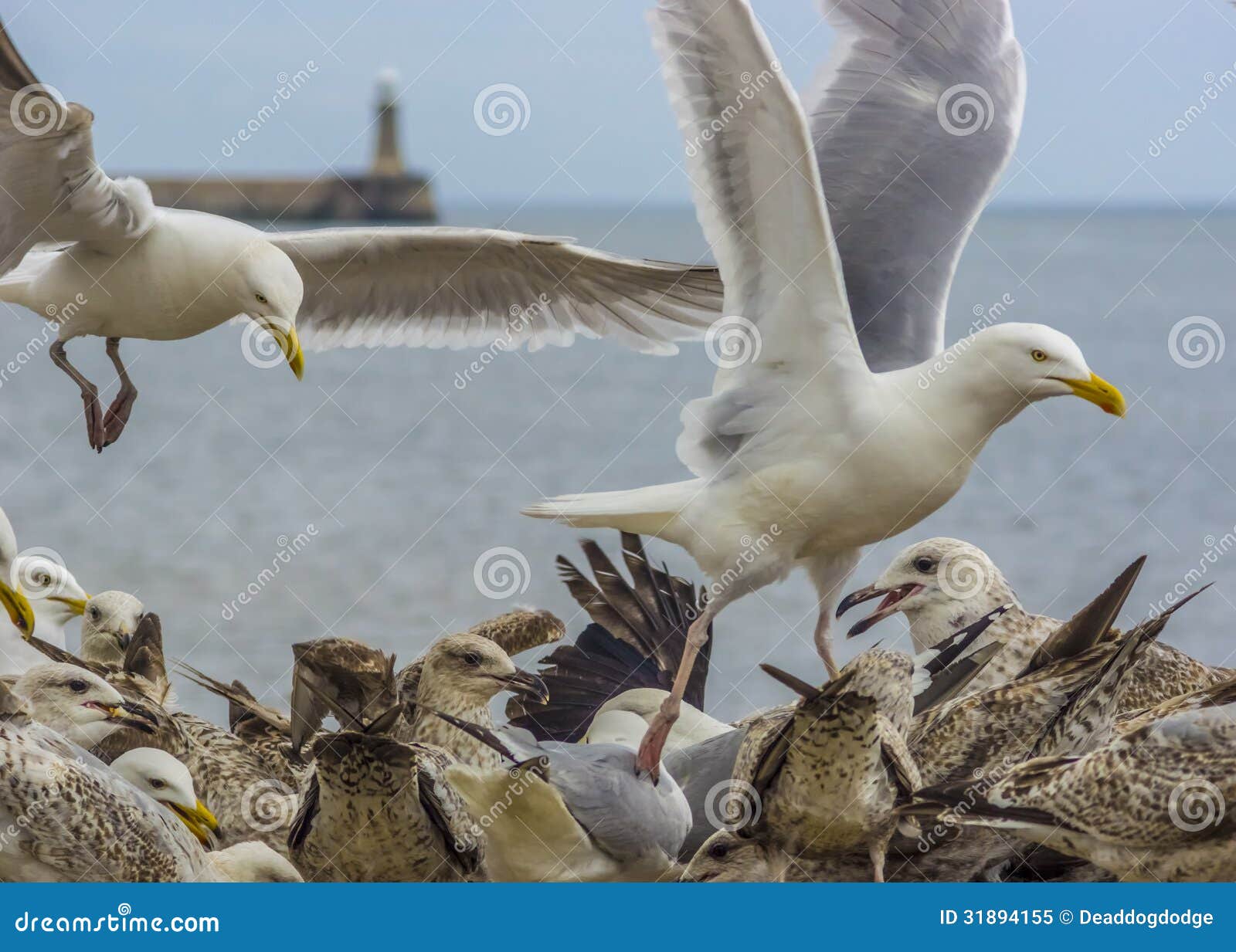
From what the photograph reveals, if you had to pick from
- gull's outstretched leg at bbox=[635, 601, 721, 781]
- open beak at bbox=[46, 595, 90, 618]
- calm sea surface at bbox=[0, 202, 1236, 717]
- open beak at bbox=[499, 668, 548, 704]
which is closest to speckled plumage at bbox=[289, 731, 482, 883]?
open beak at bbox=[499, 668, 548, 704]

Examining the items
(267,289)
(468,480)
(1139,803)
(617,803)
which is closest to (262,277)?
(267,289)

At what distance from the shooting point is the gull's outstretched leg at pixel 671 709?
2754mm

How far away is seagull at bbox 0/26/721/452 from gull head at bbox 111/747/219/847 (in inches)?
26.9

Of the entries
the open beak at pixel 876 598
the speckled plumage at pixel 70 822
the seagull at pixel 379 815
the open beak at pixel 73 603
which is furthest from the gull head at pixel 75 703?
the open beak at pixel 876 598

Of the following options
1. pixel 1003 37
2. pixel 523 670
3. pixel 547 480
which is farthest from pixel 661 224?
pixel 523 670

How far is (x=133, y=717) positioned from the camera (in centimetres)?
281

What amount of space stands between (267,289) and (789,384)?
0.98m

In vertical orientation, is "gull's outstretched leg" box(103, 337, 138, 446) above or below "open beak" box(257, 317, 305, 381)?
below

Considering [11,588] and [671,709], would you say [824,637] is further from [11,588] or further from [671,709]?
[11,588]

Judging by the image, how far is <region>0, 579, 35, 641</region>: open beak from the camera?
289 cm

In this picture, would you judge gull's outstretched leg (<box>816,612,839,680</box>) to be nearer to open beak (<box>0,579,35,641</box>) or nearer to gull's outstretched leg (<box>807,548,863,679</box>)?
gull's outstretched leg (<box>807,548,863,679</box>)

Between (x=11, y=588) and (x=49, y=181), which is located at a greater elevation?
(x=49, y=181)

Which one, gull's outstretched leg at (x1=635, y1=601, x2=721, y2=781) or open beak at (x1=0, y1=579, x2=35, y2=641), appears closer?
gull's outstretched leg at (x1=635, y1=601, x2=721, y2=781)

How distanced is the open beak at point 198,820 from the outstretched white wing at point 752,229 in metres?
1.14
